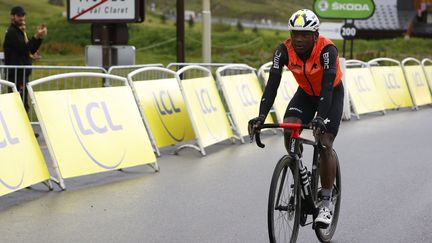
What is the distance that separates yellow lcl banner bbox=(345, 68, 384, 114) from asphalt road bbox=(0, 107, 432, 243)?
598 centimetres

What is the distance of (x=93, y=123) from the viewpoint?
34.8ft

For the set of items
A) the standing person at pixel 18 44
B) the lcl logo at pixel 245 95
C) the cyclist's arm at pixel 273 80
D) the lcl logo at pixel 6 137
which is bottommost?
the lcl logo at pixel 245 95

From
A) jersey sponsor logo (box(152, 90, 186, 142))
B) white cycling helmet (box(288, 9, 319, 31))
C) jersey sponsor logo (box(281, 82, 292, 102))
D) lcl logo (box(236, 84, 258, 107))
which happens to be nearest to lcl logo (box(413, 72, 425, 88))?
jersey sponsor logo (box(281, 82, 292, 102))

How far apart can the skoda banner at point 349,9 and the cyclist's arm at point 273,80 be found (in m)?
16.1

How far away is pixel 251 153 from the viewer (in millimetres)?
13664

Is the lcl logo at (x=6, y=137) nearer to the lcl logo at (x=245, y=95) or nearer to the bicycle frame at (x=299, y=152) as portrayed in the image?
the bicycle frame at (x=299, y=152)

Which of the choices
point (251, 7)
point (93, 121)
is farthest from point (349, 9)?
point (251, 7)

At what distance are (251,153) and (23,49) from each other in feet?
13.2

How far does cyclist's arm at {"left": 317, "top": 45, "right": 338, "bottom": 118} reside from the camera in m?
7.04

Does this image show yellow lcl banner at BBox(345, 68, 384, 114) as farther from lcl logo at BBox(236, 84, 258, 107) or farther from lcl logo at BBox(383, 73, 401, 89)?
lcl logo at BBox(236, 84, 258, 107)

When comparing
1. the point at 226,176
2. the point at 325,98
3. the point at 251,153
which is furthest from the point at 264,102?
the point at 251,153

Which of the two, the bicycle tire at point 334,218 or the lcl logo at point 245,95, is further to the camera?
the lcl logo at point 245,95

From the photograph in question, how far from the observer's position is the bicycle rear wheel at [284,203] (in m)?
6.59

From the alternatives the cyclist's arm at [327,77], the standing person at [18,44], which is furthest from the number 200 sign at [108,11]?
the cyclist's arm at [327,77]
